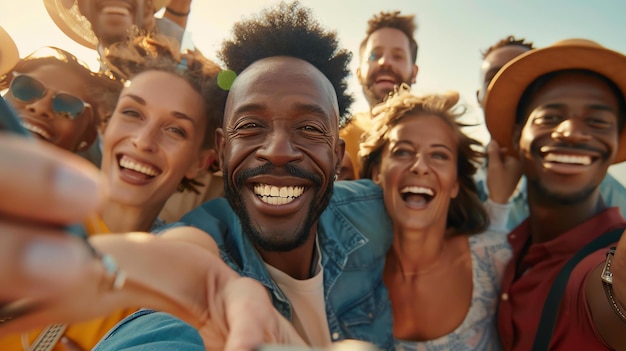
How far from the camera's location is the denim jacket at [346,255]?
188 centimetres

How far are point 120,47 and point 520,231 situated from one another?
9.15ft

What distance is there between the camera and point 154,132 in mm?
2268

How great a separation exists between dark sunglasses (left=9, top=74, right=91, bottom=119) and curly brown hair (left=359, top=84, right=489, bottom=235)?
180 cm

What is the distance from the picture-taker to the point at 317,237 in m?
2.21

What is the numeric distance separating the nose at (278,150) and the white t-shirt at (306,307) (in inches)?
20.6

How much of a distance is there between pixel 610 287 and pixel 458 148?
120 centimetres

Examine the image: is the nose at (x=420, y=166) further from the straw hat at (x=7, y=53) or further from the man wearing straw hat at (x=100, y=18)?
the straw hat at (x=7, y=53)

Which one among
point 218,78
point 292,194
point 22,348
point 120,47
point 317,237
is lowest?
point 22,348

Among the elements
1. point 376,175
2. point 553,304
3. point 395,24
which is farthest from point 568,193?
point 395,24

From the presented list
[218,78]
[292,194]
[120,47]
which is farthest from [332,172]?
[120,47]

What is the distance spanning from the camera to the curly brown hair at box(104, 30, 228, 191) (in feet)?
7.80

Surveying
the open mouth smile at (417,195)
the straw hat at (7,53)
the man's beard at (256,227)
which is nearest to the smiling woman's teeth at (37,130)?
the straw hat at (7,53)

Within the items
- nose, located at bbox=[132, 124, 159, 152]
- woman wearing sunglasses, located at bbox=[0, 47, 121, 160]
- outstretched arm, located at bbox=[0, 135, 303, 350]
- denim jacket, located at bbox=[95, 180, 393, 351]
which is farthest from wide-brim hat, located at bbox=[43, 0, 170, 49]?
outstretched arm, located at bbox=[0, 135, 303, 350]

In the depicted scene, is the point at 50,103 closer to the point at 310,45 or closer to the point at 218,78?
the point at 218,78
